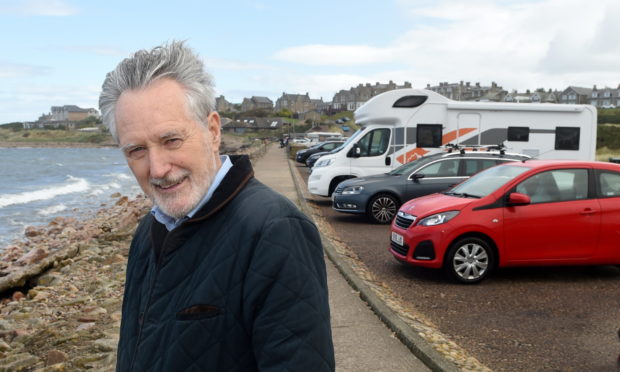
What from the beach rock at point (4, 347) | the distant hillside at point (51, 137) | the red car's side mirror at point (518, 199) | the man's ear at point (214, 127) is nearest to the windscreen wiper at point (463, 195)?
the red car's side mirror at point (518, 199)

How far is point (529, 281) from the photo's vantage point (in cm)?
723

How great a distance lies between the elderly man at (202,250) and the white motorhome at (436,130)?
42.9 ft

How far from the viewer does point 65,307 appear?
24.1 feet

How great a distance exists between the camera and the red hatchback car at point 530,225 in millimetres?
6953

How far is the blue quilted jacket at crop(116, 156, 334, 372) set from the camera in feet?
4.59

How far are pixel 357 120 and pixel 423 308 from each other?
10593 mm

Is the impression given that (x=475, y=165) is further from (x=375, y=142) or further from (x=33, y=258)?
(x=33, y=258)

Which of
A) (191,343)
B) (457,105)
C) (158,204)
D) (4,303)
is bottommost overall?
(4,303)

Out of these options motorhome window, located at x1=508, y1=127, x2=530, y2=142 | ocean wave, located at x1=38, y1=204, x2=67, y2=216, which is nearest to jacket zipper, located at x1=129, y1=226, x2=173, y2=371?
motorhome window, located at x1=508, y1=127, x2=530, y2=142

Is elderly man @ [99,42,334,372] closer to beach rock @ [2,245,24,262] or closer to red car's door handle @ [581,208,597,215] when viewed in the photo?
red car's door handle @ [581,208,597,215]

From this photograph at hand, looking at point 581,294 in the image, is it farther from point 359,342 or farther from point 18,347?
point 18,347

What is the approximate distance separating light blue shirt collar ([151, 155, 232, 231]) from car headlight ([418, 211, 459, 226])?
5688 mm

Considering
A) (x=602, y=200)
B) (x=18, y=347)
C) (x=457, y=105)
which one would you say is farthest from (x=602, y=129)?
(x=18, y=347)

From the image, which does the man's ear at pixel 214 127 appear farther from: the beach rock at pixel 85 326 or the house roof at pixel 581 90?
the house roof at pixel 581 90
